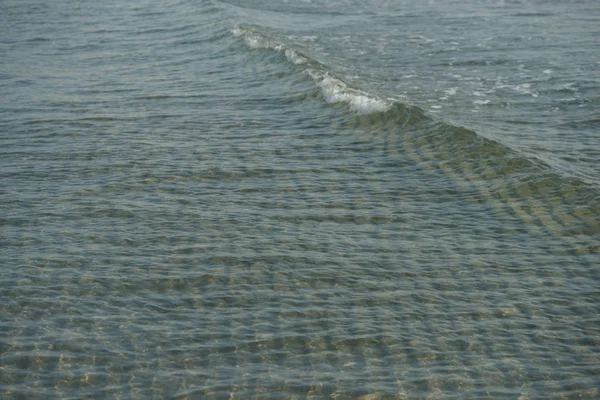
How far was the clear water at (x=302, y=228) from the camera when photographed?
777 centimetres

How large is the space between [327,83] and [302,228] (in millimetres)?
7978

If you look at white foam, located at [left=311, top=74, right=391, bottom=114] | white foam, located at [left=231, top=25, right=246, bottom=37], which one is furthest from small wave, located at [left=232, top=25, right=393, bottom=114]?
white foam, located at [left=231, top=25, right=246, bottom=37]

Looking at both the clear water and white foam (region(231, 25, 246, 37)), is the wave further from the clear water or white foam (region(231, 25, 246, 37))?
white foam (region(231, 25, 246, 37))

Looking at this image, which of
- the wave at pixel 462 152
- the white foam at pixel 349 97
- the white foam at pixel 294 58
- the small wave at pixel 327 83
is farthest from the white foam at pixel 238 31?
the white foam at pixel 349 97

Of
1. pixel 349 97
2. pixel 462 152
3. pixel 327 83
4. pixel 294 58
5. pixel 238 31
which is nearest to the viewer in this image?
pixel 462 152

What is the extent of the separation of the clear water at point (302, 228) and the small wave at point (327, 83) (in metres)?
0.09

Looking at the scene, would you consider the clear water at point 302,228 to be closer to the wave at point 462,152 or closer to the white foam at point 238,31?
the wave at point 462,152

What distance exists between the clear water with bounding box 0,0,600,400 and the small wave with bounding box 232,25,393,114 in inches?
3.4

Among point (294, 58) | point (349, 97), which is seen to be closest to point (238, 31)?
point (294, 58)

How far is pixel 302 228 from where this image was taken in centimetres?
1070

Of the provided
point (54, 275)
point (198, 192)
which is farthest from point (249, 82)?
point (54, 275)

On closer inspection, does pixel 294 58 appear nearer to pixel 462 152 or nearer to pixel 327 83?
pixel 327 83

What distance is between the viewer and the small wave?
16250mm

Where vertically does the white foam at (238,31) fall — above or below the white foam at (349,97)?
above
